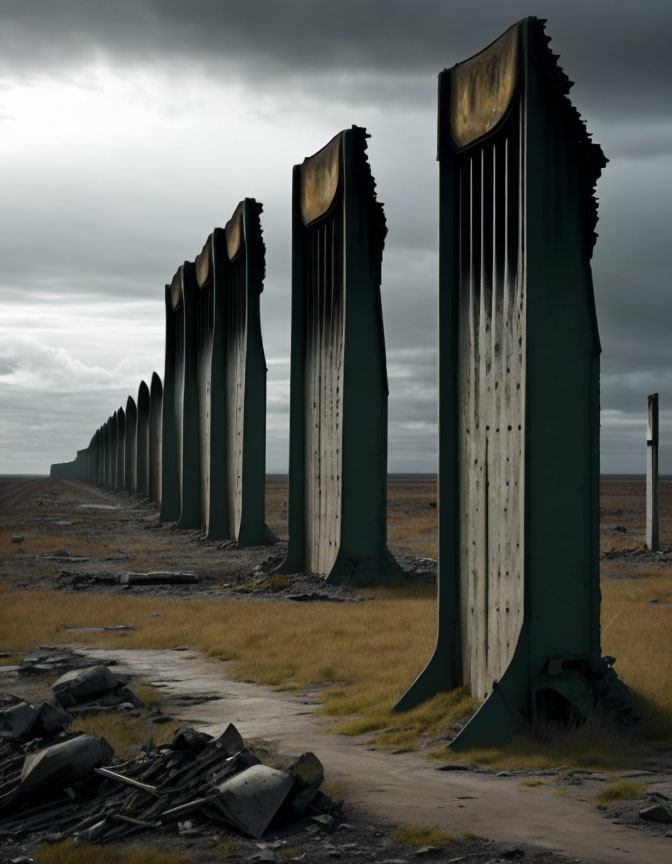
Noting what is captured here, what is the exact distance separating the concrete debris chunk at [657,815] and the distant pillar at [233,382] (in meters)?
17.5

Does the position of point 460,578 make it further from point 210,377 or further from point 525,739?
point 210,377

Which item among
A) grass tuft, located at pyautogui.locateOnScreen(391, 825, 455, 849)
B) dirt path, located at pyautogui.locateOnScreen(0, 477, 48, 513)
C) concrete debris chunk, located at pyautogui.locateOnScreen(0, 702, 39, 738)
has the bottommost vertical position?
grass tuft, located at pyautogui.locateOnScreen(391, 825, 455, 849)

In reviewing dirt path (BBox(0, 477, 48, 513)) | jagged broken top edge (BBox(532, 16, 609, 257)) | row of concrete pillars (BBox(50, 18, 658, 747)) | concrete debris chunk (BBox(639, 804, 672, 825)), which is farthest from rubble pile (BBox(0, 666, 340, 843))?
dirt path (BBox(0, 477, 48, 513))

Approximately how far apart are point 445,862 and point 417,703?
11.2ft

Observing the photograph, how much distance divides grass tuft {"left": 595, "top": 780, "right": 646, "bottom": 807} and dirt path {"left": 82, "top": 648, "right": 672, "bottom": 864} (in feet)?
0.40

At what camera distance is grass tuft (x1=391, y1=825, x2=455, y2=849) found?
5164 millimetres

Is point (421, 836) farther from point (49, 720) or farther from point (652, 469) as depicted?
point (652, 469)

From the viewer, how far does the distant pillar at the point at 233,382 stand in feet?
75.6

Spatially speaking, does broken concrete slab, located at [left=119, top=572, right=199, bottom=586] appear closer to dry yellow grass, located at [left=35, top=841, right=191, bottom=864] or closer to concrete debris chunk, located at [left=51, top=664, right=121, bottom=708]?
concrete debris chunk, located at [left=51, top=664, right=121, bottom=708]

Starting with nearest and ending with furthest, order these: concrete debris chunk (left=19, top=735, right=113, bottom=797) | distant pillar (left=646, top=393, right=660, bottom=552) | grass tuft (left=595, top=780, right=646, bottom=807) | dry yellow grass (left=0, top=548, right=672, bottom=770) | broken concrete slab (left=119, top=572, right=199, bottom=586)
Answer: grass tuft (left=595, top=780, right=646, bottom=807), concrete debris chunk (left=19, top=735, right=113, bottom=797), dry yellow grass (left=0, top=548, right=672, bottom=770), broken concrete slab (left=119, top=572, right=199, bottom=586), distant pillar (left=646, top=393, right=660, bottom=552)

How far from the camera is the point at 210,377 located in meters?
27.2

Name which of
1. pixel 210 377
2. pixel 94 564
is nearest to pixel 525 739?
pixel 94 564

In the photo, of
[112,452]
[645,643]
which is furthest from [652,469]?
[112,452]

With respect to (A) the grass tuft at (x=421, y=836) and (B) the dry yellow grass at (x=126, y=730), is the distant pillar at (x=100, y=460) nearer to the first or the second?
(B) the dry yellow grass at (x=126, y=730)
